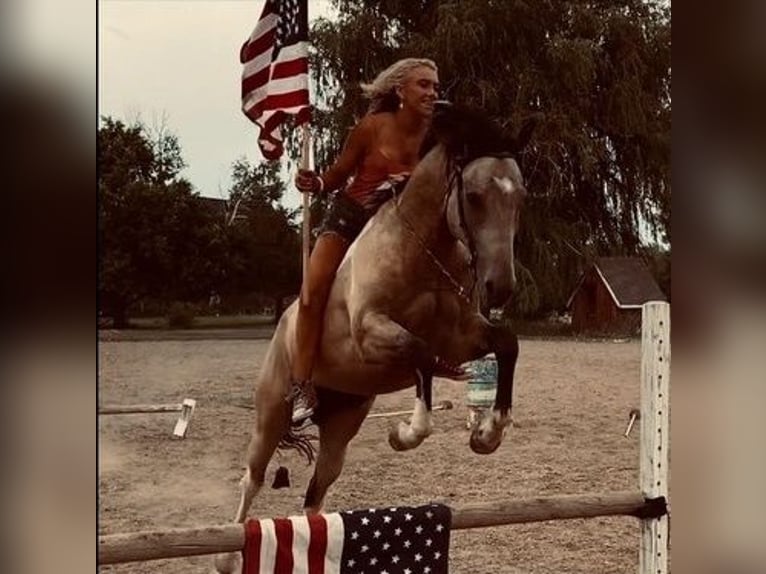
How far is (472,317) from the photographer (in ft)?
7.79

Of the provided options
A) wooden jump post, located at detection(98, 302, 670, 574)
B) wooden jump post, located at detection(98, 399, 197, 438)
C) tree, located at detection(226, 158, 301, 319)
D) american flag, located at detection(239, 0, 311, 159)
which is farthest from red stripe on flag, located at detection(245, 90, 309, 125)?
wooden jump post, located at detection(98, 302, 670, 574)

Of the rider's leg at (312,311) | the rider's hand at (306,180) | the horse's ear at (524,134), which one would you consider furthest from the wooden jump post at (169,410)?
the horse's ear at (524,134)

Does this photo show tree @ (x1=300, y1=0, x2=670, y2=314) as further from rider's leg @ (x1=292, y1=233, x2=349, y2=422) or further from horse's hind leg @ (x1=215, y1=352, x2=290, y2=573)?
horse's hind leg @ (x1=215, y1=352, x2=290, y2=573)

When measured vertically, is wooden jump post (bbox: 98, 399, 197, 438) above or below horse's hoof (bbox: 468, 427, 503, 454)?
above

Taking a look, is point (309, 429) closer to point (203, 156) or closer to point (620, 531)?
point (203, 156)

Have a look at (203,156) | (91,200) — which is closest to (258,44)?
(203,156)

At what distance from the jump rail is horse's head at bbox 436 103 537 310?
0.47 m

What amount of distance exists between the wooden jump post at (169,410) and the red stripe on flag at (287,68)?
728 mm

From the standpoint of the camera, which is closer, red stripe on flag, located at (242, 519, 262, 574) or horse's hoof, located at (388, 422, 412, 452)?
red stripe on flag, located at (242, 519, 262, 574)

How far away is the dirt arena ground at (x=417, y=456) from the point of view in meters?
2.15

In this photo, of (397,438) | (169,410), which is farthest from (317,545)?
(169,410)

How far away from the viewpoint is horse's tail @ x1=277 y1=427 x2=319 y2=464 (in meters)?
2.32

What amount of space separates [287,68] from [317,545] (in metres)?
1.03

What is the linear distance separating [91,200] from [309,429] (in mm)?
954
